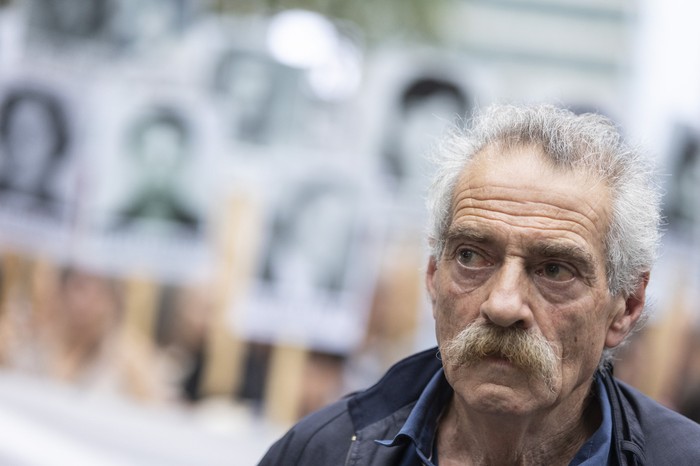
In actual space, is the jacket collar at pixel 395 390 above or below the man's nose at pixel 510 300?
below

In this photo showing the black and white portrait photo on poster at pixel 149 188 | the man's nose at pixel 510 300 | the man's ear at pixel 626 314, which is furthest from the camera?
the black and white portrait photo on poster at pixel 149 188

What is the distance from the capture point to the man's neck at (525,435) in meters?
1.98

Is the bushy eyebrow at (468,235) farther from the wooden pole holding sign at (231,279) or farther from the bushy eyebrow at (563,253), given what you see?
Answer: the wooden pole holding sign at (231,279)

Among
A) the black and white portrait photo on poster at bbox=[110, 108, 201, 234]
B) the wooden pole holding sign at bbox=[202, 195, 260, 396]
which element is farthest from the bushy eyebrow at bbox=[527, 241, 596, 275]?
the black and white portrait photo on poster at bbox=[110, 108, 201, 234]

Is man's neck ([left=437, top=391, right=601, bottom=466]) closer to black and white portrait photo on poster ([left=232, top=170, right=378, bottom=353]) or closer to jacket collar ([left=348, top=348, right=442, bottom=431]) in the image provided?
jacket collar ([left=348, top=348, right=442, bottom=431])

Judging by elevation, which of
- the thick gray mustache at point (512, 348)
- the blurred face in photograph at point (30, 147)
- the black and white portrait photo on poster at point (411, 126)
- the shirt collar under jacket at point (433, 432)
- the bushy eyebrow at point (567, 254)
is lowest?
the shirt collar under jacket at point (433, 432)

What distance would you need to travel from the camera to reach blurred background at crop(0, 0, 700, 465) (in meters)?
5.73

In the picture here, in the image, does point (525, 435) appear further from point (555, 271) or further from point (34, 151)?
point (34, 151)

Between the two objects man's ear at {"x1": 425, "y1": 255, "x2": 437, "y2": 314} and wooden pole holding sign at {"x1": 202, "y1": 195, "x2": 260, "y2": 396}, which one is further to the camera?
wooden pole holding sign at {"x1": 202, "y1": 195, "x2": 260, "y2": 396}

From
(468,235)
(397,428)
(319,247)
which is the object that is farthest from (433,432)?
(319,247)

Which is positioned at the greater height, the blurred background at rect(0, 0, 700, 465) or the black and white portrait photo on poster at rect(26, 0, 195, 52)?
the black and white portrait photo on poster at rect(26, 0, 195, 52)

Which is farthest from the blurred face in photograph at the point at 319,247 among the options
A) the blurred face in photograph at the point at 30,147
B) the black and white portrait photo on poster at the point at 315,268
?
the blurred face in photograph at the point at 30,147

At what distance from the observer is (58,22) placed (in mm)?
5930

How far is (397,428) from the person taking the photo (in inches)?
82.7
